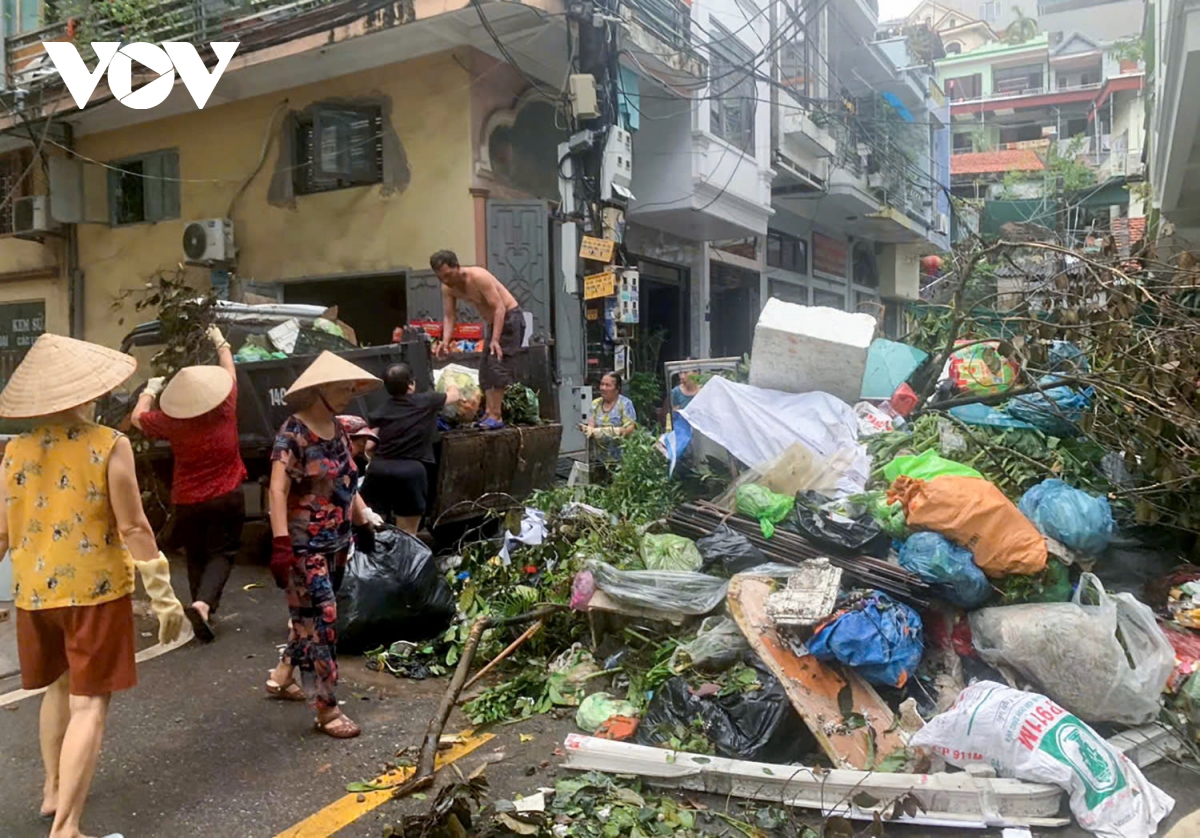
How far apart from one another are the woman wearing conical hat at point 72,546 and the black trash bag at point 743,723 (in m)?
1.84

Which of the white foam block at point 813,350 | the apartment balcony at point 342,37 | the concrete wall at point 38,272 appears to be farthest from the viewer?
the concrete wall at point 38,272

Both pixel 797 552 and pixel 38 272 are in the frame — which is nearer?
pixel 797 552

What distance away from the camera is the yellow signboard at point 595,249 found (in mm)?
7758

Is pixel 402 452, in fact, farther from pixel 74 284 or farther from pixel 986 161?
pixel 986 161

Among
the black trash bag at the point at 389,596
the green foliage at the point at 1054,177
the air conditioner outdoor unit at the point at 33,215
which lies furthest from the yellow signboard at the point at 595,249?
the green foliage at the point at 1054,177

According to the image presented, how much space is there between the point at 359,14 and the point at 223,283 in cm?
409

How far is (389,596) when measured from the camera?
4.49 meters

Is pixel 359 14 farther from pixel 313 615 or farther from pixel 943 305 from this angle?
pixel 313 615

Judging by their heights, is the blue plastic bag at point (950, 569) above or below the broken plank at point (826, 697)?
above

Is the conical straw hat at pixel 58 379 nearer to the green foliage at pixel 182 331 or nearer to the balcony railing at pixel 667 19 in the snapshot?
the green foliage at pixel 182 331

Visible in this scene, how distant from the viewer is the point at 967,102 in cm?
3822

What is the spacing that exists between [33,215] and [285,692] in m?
11.1

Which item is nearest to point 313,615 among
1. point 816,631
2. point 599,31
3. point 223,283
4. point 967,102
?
point 816,631

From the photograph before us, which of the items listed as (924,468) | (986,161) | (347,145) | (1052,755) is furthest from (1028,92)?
(1052,755)
